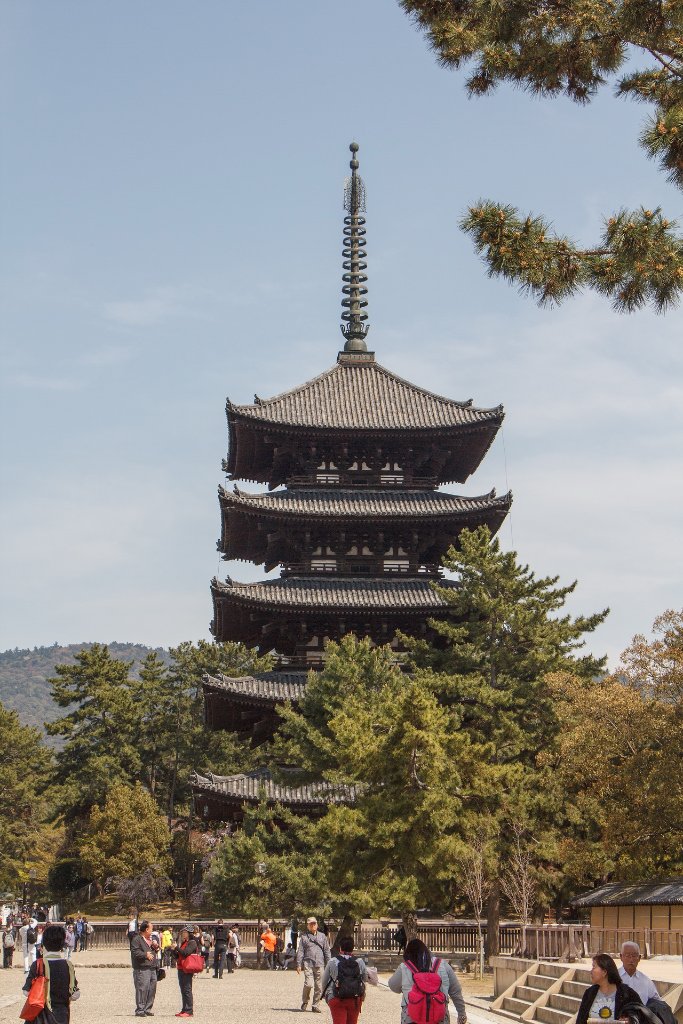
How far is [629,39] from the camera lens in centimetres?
1439

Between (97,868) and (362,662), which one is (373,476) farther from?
(97,868)

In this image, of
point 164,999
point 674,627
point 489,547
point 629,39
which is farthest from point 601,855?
point 629,39

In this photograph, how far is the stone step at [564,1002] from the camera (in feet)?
66.6

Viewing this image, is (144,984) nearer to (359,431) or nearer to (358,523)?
(358,523)

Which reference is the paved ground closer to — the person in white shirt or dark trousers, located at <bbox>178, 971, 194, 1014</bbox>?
dark trousers, located at <bbox>178, 971, 194, 1014</bbox>

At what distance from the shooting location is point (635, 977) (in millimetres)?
11273

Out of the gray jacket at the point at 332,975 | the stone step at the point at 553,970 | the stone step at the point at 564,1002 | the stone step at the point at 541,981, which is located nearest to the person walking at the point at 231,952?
the stone step at the point at 541,981

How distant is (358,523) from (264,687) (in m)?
6.88

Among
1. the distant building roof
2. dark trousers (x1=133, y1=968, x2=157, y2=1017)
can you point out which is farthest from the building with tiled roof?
dark trousers (x1=133, y1=968, x2=157, y2=1017)

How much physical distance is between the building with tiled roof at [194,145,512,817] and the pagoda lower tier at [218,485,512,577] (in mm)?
50

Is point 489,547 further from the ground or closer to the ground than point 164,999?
further from the ground

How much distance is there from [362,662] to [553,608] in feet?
21.1

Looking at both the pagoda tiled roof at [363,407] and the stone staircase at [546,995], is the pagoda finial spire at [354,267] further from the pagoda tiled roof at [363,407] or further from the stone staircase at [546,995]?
the stone staircase at [546,995]

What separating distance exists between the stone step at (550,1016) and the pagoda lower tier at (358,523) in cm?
2486
